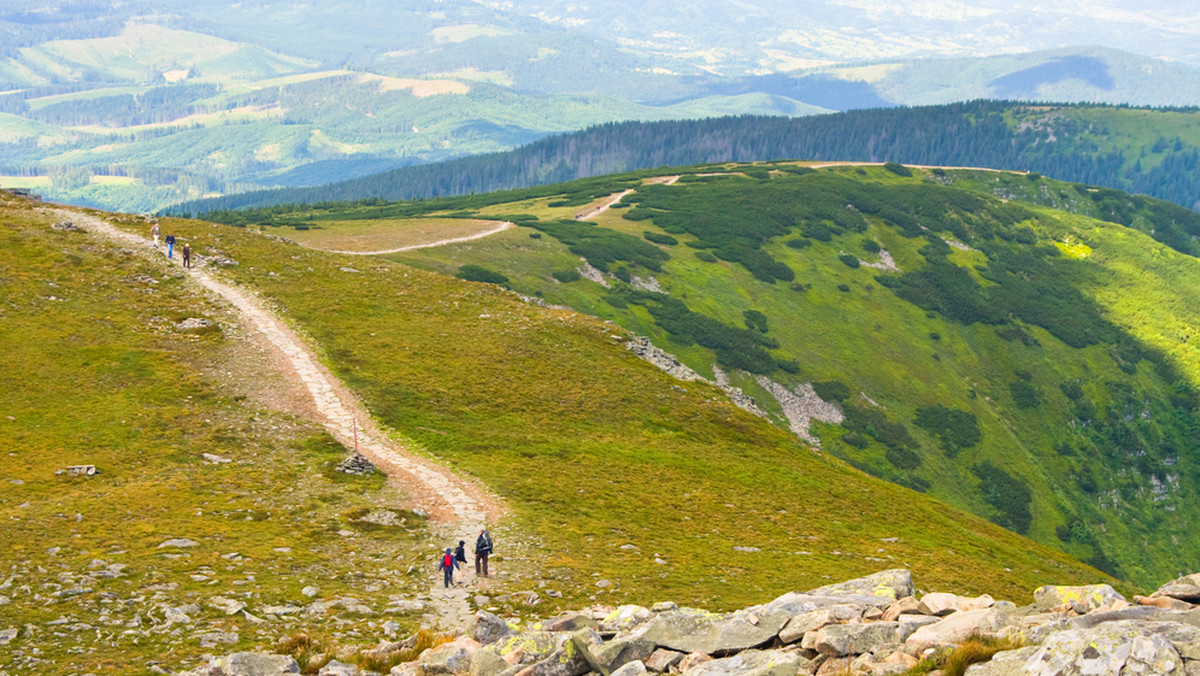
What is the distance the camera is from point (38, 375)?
1683 inches

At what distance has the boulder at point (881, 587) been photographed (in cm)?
2164

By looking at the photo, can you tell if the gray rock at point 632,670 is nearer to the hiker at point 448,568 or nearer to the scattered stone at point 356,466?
the hiker at point 448,568

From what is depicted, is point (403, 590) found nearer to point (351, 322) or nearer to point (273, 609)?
point (273, 609)

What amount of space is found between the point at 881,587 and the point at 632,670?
7.96 metres

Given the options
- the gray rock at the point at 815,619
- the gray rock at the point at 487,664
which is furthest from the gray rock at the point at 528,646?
the gray rock at the point at 815,619

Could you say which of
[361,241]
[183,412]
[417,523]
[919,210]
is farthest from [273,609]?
[919,210]

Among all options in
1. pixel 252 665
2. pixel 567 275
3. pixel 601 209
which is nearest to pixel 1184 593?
pixel 252 665

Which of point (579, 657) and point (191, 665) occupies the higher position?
point (579, 657)

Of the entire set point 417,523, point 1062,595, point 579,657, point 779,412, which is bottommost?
point 779,412

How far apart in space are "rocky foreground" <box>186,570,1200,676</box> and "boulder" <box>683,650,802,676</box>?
0.02 meters

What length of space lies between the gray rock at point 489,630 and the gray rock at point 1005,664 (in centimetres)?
1098

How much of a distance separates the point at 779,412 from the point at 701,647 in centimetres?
8902

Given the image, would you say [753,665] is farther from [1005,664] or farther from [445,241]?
[445,241]

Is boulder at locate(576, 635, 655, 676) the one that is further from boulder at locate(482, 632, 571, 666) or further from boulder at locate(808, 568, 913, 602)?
boulder at locate(808, 568, 913, 602)
